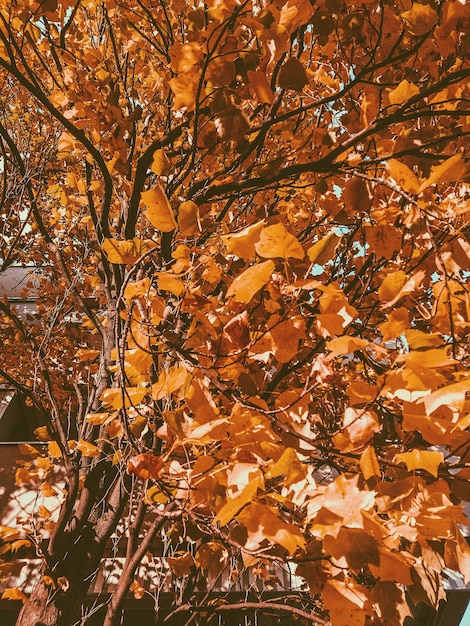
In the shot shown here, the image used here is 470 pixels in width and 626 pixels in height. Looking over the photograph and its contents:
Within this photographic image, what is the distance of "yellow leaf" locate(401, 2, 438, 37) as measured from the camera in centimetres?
143

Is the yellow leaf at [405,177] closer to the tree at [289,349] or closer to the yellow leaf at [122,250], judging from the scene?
the tree at [289,349]

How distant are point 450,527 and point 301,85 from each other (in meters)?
1.43

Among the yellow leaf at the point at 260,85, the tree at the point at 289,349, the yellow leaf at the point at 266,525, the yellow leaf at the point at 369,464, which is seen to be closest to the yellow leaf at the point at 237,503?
the tree at the point at 289,349

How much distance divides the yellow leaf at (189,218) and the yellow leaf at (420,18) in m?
1.03

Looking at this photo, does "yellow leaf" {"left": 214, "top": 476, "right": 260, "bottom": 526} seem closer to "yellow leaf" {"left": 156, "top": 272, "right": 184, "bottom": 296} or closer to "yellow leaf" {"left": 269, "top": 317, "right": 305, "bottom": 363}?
"yellow leaf" {"left": 269, "top": 317, "right": 305, "bottom": 363}

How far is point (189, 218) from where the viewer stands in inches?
52.9

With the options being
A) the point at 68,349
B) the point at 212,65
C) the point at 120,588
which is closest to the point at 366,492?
the point at 212,65

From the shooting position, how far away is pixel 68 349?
729cm

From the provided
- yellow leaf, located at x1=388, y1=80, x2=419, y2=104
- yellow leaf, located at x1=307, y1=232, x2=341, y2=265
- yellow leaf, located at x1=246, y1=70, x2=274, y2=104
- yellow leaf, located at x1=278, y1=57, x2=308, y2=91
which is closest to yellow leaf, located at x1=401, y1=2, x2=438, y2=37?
yellow leaf, located at x1=388, y1=80, x2=419, y2=104

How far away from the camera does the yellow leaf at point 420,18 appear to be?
4.68ft

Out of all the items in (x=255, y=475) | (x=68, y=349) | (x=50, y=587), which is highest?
(x=68, y=349)

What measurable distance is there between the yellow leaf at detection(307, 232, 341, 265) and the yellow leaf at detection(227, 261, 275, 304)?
0.59ft

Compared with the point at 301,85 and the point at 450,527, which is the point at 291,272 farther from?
the point at 450,527

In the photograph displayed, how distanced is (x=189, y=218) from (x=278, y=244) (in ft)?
1.35
